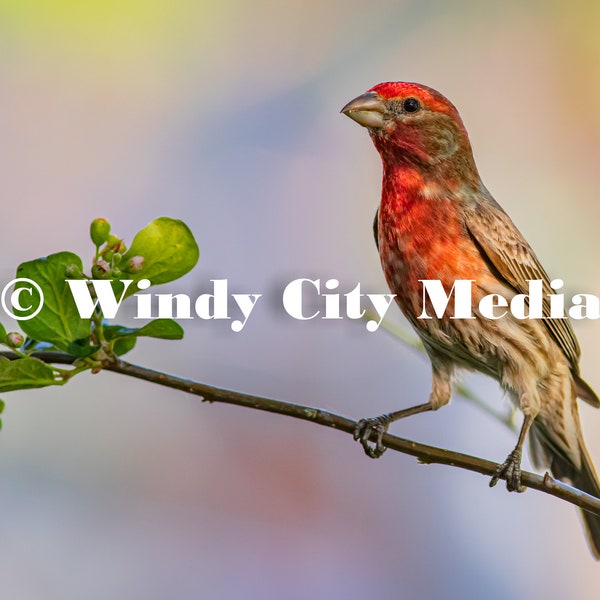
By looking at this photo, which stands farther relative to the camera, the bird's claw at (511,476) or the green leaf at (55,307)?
the bird's claw at (511,476)

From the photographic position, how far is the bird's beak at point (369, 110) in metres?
1.93

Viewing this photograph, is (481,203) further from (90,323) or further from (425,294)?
(90,323)

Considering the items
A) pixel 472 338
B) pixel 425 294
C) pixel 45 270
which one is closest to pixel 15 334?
pixel 45 270

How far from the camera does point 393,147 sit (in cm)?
207

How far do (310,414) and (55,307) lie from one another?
1.17 ft

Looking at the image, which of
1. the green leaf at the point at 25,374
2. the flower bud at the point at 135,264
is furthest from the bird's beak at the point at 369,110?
the green leaf at the point at 25,374

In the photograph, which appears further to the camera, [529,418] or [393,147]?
[529,418]

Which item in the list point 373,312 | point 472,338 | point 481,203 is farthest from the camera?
point 481,203

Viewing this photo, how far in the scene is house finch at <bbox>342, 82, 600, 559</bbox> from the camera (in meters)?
2.02

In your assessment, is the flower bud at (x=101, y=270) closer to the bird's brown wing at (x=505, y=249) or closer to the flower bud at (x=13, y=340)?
the flower bud at (x=13, y=340)

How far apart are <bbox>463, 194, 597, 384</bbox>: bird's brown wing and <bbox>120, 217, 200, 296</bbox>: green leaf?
4.15ft

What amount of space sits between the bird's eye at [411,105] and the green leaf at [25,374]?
122 cm

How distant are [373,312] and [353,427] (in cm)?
54
